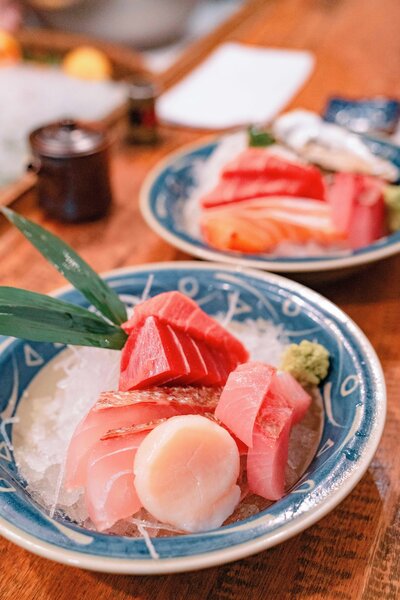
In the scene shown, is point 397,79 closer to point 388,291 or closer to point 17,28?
point 388,291

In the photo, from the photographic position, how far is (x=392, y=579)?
980 mm

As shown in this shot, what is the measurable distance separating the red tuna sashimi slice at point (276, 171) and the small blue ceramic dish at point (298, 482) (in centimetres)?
49

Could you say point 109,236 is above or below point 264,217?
below

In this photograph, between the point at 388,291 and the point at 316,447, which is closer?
the point at 316,447

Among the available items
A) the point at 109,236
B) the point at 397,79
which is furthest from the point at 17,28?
the point at 109,236

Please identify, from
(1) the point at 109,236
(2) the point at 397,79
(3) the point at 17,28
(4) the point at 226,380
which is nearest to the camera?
(4) the point at 226,380

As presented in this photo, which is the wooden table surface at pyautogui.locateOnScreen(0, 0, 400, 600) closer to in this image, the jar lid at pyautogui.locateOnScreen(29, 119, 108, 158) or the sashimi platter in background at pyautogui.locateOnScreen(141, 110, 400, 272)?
the sashimi platter in background at pyautogui.locateOnScreen(141, 110, 400, 272)

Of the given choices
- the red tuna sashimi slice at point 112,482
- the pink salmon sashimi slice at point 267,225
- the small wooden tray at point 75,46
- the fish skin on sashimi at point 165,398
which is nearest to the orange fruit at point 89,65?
the small wooden tray at point 75,46

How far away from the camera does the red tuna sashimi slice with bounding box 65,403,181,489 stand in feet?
3.48

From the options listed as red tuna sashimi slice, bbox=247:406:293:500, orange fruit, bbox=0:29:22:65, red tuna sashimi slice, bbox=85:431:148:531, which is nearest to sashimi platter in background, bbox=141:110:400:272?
red tuna sashimi slice, bbox=247:406:293:500

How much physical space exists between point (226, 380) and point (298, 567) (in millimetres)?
352

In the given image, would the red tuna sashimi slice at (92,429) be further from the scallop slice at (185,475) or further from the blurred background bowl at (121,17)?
the blurred background bowl at (121,17)

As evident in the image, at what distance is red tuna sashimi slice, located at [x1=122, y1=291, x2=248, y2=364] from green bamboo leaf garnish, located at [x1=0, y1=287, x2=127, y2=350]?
0.05m

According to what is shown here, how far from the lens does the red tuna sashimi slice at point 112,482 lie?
0.98 metres
